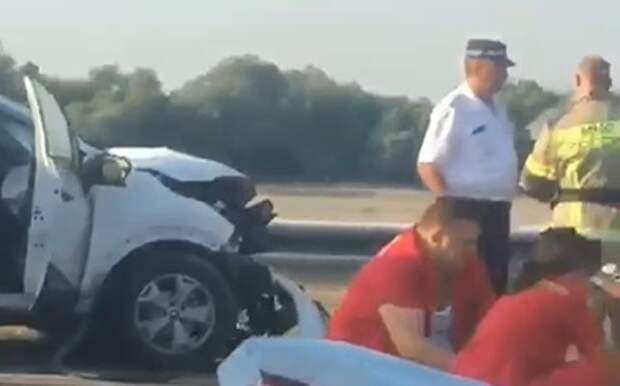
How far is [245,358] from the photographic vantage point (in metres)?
5.48

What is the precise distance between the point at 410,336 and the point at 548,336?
2.24 feet

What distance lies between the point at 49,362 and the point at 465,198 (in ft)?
9.55

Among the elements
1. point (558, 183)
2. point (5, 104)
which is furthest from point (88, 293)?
point (558, 183)

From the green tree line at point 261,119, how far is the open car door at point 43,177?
1581 millimetres

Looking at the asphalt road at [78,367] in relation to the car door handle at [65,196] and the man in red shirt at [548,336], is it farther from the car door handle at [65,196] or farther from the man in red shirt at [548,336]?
the man in red shirt at [548,336]

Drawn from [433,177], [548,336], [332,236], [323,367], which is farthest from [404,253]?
[332,236]

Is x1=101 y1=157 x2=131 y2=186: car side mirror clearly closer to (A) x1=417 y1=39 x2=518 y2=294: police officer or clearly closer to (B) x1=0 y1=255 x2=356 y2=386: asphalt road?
(B) x1=0 y1=255 x2=356 y2=386: asphalt road

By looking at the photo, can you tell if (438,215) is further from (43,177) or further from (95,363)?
(95,363)

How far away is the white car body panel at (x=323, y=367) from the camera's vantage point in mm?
5320

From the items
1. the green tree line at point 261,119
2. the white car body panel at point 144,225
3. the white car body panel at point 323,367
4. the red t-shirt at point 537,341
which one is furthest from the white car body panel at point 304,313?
the white car body panel at point 323,367

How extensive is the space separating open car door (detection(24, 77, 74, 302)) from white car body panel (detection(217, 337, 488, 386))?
5.16m

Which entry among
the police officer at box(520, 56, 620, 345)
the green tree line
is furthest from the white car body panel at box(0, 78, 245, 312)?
the police officer at box(520, 56, 620, 345)

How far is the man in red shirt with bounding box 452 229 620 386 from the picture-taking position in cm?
591

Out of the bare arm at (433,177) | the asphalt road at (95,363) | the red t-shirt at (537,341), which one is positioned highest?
the red t-shirt at (537,341)
